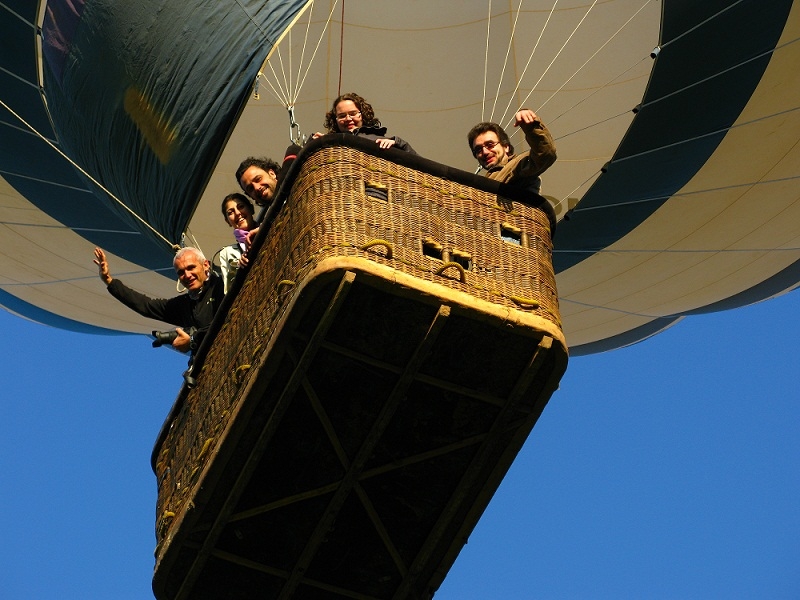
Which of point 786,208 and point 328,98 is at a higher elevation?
point 786,208

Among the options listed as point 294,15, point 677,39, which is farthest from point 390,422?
point 677,39

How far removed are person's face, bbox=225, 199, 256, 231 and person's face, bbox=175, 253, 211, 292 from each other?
216 millimetres

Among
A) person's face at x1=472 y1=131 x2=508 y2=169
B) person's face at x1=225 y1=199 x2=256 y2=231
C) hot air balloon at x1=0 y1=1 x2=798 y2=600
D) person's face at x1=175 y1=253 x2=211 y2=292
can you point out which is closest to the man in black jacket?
person's face at x1=175 y1=253 x2=211 y2=292

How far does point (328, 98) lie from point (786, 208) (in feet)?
9.59

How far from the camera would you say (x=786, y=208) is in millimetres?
9398

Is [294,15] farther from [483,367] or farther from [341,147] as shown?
[483,367]

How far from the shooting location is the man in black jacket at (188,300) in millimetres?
6980

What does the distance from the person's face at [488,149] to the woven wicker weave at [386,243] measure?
39 cm

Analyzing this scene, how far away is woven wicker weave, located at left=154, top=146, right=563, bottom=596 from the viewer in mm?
5848

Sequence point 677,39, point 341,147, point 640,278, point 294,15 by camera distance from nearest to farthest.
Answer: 1. point 341,147
2. point 294,15
3. point 677,39
4. point 640,278

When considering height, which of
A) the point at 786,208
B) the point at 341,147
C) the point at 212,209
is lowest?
the point at 212,209

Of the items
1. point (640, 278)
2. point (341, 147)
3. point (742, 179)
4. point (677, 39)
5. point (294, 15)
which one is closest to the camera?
point (341, 147)

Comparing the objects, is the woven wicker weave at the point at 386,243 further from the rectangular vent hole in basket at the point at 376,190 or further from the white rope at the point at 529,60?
the white rope at the point at 529,60

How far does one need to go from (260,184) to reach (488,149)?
100 cm
